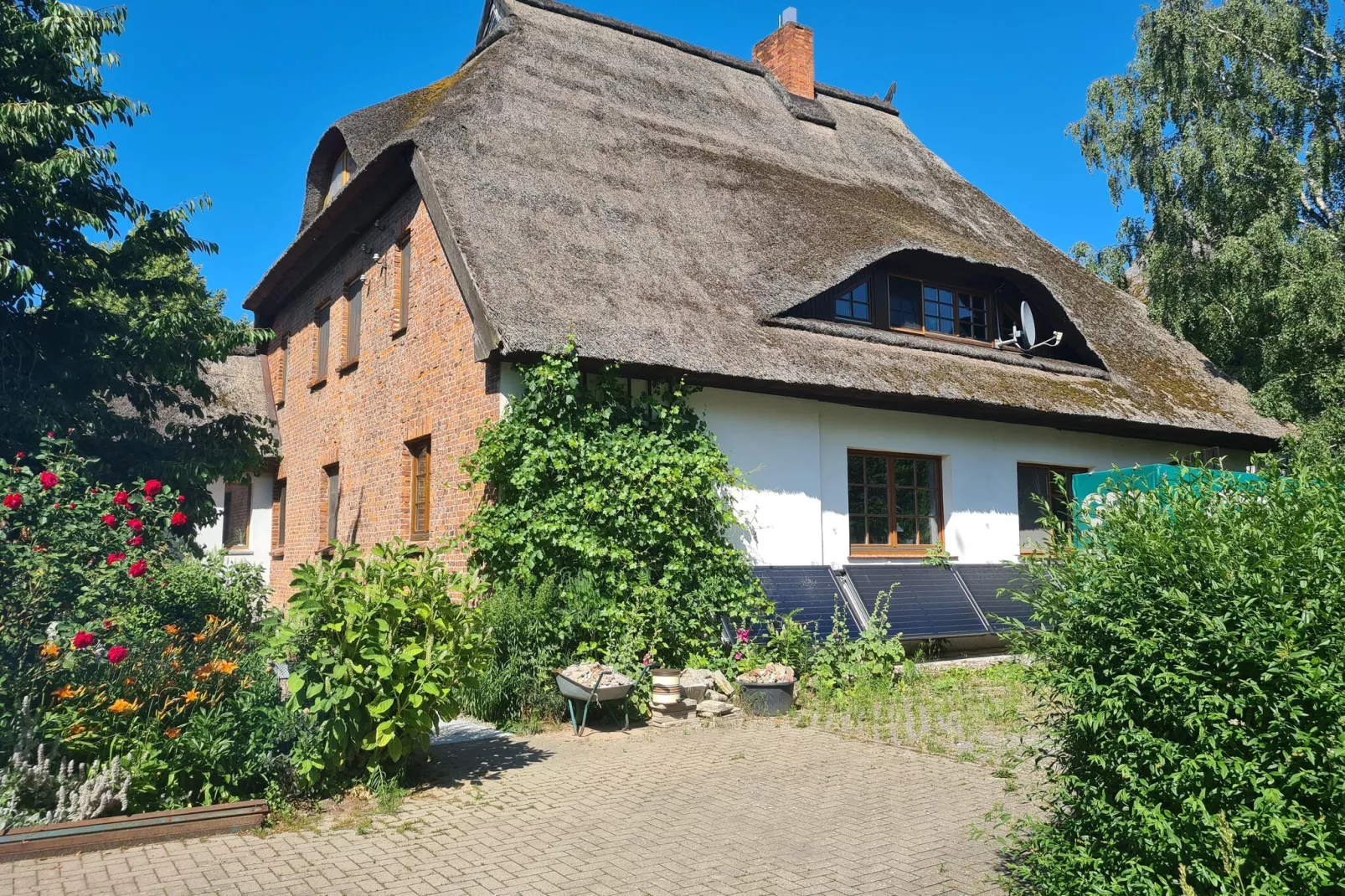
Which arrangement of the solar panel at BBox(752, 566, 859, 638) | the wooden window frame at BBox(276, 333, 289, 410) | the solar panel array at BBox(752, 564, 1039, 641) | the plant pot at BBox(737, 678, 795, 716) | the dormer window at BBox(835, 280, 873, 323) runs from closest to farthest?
the plant pot at BBox(737, 678, 795, 716) < the solar panel at BBox(752, 566, 859, 638) < the solar panel array at BBox(752, 564, 1039, 641) < the dormer window at BBox(835, 280, 873, 323) < the wooden window frame at BBox(276, 333, 289, 410)

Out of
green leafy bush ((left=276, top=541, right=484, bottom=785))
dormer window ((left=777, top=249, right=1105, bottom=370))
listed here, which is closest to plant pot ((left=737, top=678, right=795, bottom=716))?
green leafy bush ((left=276, top=541, right=484, bottom=785))

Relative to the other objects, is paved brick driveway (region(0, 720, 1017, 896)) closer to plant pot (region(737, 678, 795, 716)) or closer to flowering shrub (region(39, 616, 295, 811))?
flowering shrub (region(39, 616, 295, 811))

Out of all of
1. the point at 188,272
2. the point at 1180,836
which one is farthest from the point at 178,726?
the point at 188,272

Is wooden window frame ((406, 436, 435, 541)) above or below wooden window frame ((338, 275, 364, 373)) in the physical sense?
below

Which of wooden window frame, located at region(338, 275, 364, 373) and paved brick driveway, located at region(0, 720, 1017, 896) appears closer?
paved brick driveway, located at region(0, 720, 1017, 896)

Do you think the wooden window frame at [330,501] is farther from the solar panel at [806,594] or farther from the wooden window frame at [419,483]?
the solar panel at [806,594]

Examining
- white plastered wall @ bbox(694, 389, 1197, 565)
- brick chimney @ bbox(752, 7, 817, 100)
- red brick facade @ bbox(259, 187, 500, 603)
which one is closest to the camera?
red brick facade @ bbox(259, 187, 500, 603)

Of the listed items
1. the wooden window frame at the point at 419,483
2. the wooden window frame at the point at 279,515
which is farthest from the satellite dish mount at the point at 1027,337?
the wooden window frame at the point at 279,515

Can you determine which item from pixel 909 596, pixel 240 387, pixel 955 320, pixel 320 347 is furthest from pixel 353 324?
pixel 909 596

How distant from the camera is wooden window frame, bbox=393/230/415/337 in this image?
11953 millimetres

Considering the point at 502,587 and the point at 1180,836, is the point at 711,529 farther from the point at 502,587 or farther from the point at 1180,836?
the point at 1180,836

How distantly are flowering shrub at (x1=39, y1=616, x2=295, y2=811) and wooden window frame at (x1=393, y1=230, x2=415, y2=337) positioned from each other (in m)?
6.49

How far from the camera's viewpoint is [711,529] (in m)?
9.81

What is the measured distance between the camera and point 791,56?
59.7 ft
